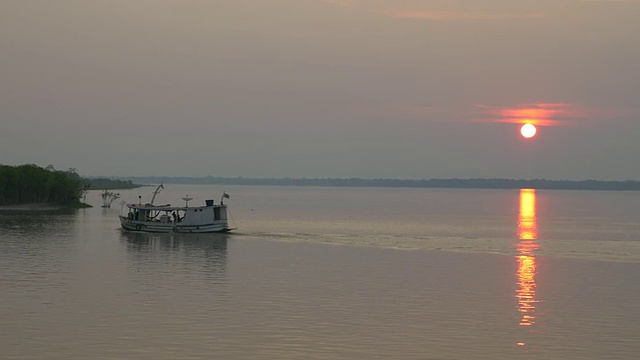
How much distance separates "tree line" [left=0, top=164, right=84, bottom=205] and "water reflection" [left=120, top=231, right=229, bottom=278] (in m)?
59.1

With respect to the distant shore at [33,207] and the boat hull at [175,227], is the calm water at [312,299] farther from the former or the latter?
the distant shore at [33,207]

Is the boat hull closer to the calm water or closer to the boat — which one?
the boat

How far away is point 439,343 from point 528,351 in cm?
359

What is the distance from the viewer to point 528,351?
35000 millimetres

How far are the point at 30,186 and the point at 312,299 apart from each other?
122263 millimetres

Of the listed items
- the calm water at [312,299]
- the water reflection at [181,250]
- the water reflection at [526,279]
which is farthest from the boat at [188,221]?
the water reflection at [526,279]

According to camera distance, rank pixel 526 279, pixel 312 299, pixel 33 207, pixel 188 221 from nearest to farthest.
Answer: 1. pixel 312 299
2. pixel 526 279
3. pixel 188 221
4. pixel 33 207

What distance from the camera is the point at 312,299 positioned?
48.3m

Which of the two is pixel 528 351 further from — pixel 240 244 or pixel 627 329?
pixel 240 244

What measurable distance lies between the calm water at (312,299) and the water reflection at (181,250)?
227 mm

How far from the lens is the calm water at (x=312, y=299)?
3503cm

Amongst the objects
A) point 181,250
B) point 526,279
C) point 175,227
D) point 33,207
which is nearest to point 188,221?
point 175,227

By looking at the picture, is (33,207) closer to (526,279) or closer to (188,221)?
(188,221)

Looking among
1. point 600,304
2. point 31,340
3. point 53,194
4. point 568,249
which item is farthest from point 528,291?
point 53,194
